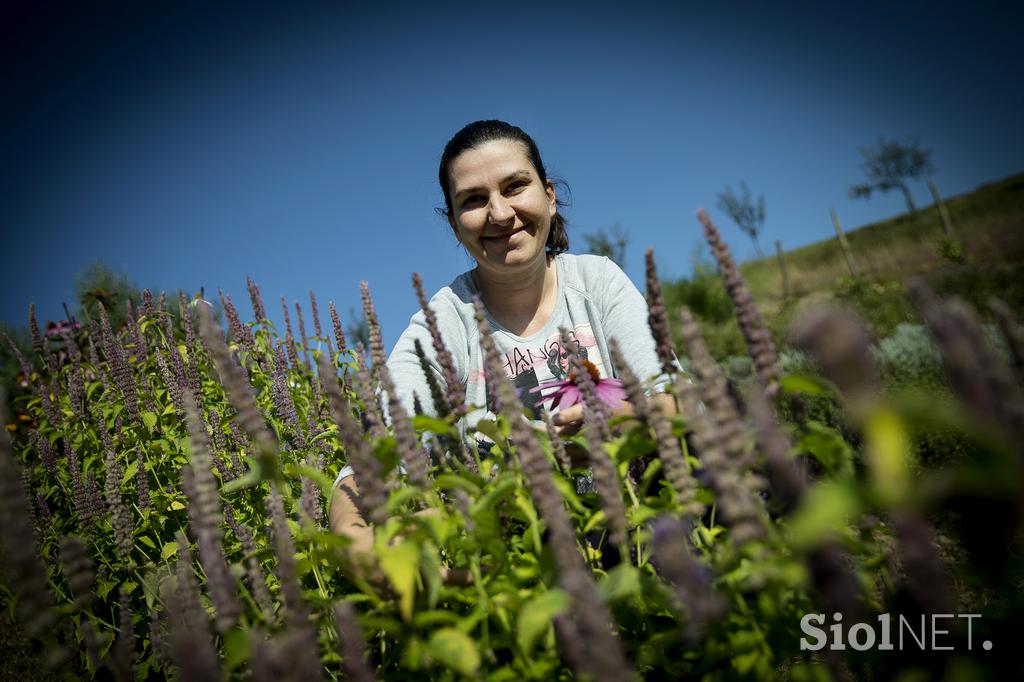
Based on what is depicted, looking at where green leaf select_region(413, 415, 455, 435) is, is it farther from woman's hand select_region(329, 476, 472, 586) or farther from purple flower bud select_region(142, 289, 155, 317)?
purple flower bud select_region(142, 289, 155, 317)

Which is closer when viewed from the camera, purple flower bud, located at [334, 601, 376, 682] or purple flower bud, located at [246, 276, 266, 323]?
purple flower bud, located at [334, 601, 376, 682]

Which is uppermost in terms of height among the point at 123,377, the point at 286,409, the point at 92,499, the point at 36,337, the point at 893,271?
the point at 36,337

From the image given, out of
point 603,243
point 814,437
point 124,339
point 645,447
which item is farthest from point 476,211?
point 603,243

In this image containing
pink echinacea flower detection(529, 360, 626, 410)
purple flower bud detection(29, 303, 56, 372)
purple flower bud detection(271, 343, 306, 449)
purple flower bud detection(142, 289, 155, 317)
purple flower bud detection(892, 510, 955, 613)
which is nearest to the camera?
purple flower bud detection(892, 510, 955, 613)

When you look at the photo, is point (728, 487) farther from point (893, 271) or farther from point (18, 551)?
point (893, 271)

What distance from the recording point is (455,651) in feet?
3.53

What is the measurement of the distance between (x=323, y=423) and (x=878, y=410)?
9.42 feet

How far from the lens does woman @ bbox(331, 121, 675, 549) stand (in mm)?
3252

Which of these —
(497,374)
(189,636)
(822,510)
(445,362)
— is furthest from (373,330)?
(822,510)

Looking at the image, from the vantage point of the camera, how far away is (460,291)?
3.68 meters

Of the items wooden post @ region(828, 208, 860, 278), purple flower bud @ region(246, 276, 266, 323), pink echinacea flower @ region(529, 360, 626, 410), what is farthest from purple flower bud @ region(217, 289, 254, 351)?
wooden post @ region(828, 208, 860, 278)

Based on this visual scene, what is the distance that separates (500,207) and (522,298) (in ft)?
1.98

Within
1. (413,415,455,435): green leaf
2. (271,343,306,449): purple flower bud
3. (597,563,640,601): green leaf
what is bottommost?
(597,563,640,601): green leaf

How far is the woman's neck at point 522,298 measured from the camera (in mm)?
3549
